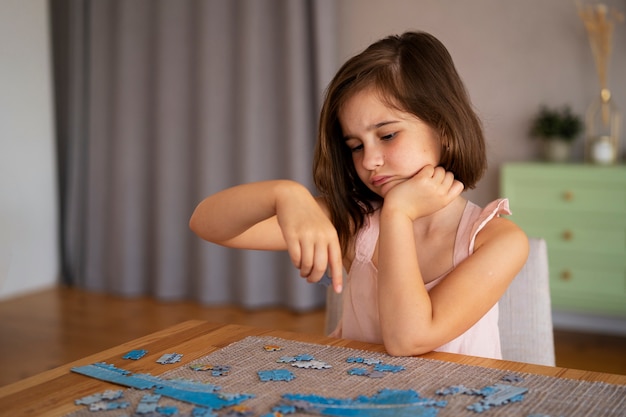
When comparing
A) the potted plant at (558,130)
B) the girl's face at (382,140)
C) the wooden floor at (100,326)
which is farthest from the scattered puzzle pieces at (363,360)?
the potted plant at (558,130)

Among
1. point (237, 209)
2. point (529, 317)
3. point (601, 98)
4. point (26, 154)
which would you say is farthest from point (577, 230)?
point (26, 154)

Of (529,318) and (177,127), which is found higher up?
(177,127)

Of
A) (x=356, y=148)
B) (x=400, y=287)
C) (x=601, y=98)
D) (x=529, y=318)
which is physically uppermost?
(x=601, y=98)

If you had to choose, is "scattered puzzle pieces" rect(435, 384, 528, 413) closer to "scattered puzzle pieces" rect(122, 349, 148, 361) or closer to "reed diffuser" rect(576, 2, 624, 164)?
"scattered puzzle pieces" rect(122, 349, 148, 361)

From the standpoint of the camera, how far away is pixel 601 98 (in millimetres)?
4062

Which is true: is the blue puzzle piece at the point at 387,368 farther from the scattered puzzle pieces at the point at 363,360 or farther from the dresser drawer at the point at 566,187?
the dresser drawer at the point at 566,187

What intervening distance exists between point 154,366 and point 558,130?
11.0ft

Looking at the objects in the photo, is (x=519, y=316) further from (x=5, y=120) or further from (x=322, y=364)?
(x=5, y=120)

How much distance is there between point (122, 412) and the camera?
0.99m

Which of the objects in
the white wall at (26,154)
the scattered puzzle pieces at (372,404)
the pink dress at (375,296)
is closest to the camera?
the scattered puzzle pieces at (372,404)

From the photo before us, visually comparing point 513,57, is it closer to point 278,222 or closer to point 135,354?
point 278,222

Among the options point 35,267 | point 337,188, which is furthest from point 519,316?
point 35,267

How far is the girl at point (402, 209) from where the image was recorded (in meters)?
1.35

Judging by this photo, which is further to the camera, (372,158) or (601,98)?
(601,98)
